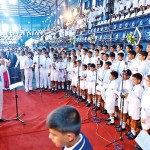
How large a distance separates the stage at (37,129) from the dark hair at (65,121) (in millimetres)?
3330

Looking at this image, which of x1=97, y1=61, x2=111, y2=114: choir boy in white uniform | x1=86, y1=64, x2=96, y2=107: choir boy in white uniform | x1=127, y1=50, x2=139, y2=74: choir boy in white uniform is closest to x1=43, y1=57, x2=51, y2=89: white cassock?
x1=86, y1=64, x2=96, y2=107: choir boy in white uniform

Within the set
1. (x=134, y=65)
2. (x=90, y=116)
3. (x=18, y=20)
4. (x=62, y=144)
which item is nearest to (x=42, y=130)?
(x=90, y=116)

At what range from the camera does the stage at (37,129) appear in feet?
14.9

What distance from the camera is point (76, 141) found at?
56.8 inches

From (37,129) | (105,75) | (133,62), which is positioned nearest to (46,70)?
(105,75)

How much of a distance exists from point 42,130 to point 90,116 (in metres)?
1.73

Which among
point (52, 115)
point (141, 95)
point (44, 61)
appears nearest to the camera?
point (52, 115)

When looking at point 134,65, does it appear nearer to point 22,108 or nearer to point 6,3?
point 22,108

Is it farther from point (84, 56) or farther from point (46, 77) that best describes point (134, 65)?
point (46, 77)

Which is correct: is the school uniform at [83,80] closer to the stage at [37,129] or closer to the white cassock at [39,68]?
the stage at [37,129]

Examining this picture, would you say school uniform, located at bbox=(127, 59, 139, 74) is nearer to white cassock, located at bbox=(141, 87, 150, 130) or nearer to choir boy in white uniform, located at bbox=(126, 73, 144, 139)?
choir boy in white uniform, located at bbox=(126, 73, 144, 139)

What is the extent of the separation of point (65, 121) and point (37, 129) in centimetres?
430

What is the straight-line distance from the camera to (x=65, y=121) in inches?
52.8

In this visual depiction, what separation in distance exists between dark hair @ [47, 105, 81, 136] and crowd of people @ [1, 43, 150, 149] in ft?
10.00
